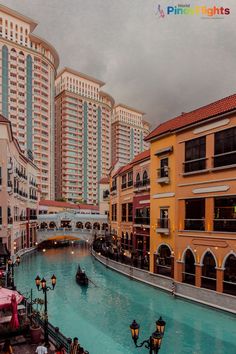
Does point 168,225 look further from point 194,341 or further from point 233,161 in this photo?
point 194,341

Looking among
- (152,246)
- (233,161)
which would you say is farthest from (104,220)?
(233,161)

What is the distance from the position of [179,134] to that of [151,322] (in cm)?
1386

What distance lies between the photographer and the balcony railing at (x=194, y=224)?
21188 mm

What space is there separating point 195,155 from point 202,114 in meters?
3.10

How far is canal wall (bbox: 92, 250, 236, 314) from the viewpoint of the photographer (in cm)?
1848

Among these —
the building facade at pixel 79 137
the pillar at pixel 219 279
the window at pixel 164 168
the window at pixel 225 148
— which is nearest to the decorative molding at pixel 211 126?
the window at pixel 225 148

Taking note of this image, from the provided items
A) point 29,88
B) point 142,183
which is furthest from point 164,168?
point 29,88

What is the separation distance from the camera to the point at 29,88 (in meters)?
88.1

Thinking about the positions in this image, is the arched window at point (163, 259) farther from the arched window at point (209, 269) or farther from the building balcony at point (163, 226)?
the arched window at point (209, 269)

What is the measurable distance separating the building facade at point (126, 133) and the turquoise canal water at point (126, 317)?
11172 cm

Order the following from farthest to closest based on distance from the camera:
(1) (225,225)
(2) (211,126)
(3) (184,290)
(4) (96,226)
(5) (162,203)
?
(4) (96,226), (5) (162,203), (3) (184,290), (2) (211,126), (1) (225,225)

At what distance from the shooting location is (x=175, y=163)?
2353 centimetres

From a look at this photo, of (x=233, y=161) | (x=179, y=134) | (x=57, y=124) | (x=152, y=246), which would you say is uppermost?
(x=57, y=124)

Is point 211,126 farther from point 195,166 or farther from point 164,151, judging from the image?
point 164,151
